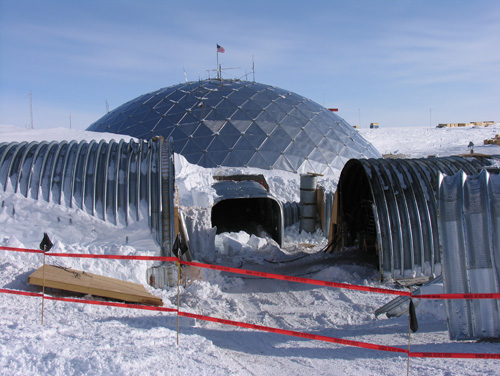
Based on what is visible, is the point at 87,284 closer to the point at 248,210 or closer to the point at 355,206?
the point at 355,206

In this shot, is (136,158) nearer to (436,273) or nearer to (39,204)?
(39,204)

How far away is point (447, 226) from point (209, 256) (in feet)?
27.2

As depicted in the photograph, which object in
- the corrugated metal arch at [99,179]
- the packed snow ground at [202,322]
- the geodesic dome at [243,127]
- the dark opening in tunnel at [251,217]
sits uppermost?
the geodesic dome at [243,127]

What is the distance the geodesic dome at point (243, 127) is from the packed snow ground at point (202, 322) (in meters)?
6.66

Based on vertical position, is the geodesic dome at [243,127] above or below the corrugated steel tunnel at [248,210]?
above

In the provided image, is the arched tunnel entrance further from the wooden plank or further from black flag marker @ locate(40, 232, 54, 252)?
black flag marker @ locate(40, 232, 54, 252)

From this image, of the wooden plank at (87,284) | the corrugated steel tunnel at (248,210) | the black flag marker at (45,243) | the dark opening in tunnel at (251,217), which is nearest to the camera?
the black flag marker at (45,243)

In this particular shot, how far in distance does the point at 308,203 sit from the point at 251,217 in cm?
370

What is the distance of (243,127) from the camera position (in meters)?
24.0

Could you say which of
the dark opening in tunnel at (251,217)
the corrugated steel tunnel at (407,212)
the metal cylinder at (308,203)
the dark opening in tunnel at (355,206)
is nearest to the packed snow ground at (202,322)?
the corrugated steel tunnel at (407,212)

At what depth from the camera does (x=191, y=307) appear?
902 cm

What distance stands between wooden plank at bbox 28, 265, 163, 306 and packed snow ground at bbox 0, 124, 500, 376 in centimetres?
25

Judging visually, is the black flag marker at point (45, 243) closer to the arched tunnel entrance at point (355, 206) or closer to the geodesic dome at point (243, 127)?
the arched tunnel entrance at point (355, 206)

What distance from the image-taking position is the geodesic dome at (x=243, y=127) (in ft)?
74.8
